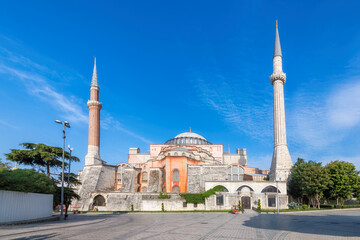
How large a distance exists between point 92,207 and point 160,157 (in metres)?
14.6

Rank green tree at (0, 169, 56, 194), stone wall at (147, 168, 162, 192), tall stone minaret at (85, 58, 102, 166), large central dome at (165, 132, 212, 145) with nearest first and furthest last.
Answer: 1. green tree at (0, 169, 56, 194)
2. stone wall at (147, 168, 162, 192)
3. tall stone minaret at (85, 58, 102, 166)
4. large central dome at (165, 132, 212, 145)

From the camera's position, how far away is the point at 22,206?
17.8 m

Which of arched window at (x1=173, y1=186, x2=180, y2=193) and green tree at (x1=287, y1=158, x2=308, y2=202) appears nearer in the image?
green tree at (x1=287, y1=158, x2=308, y2=202)

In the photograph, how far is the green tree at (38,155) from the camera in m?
27.0

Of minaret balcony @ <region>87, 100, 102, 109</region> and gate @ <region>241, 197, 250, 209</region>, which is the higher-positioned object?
minaret balcony @ <region>87, 100, 102, 109</region>

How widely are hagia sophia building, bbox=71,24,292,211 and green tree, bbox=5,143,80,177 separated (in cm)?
1139

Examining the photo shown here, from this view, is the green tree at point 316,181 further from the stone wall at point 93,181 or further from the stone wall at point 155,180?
the stone wall at point 93,181

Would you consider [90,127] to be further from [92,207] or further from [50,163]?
[50,163]

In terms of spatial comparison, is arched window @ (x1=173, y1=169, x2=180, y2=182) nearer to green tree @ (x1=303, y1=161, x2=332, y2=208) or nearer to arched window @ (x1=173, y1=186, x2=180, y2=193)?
arched window @ (x1=173, y1=186, x2=180, y2=193)

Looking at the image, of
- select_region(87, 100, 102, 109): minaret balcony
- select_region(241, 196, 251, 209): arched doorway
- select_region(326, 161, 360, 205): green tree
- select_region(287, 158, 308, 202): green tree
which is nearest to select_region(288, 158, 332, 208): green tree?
select_region(287, 158, 308, 202): green tree

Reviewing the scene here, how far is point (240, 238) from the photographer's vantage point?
1097cm

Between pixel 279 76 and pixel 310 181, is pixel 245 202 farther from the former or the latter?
pixel 279 76

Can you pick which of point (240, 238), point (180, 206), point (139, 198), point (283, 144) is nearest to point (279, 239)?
point (240, 238)

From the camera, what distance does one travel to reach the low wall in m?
16.2
